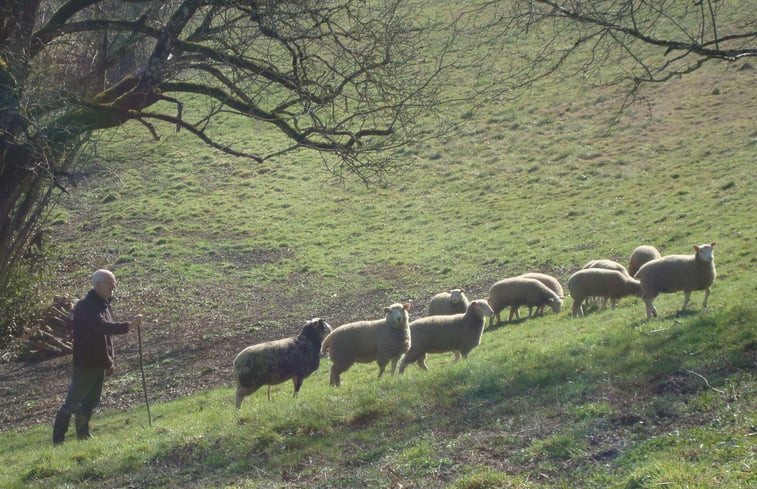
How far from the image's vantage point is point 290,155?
39.6 metres

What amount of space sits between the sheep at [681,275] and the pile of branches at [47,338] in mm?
12302

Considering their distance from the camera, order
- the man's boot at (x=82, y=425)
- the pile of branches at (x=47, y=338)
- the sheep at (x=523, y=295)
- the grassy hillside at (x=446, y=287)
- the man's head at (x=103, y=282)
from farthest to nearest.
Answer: the pile of branches at (x=47, y=338)
the sheep at (x=523, y=295)
the man's boot at (x=82, y=425)
the man's head at (x=103, y=282)
the grassy hillside at (x=446, y=287)

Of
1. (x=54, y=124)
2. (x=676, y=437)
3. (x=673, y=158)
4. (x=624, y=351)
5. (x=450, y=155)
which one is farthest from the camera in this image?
(x=450, y=155)

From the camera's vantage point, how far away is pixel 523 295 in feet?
53.1

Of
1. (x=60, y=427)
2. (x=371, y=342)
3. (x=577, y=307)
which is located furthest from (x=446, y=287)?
(x=60, y=427)

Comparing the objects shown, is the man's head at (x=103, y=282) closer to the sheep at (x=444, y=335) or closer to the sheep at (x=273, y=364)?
the sheep at (x=273, y=364)

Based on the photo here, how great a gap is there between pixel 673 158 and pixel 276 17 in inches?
839

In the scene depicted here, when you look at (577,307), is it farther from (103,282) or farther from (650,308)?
(103,282)

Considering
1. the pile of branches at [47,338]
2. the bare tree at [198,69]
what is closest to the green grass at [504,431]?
the bare tree at [198,69]

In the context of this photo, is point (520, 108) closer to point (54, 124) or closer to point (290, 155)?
point (290, 155)

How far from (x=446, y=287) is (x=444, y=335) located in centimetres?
787

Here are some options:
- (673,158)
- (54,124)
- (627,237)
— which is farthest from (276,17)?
(673,158)

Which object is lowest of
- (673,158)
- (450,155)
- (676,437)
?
(676,437)

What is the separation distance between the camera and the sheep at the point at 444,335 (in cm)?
1308
